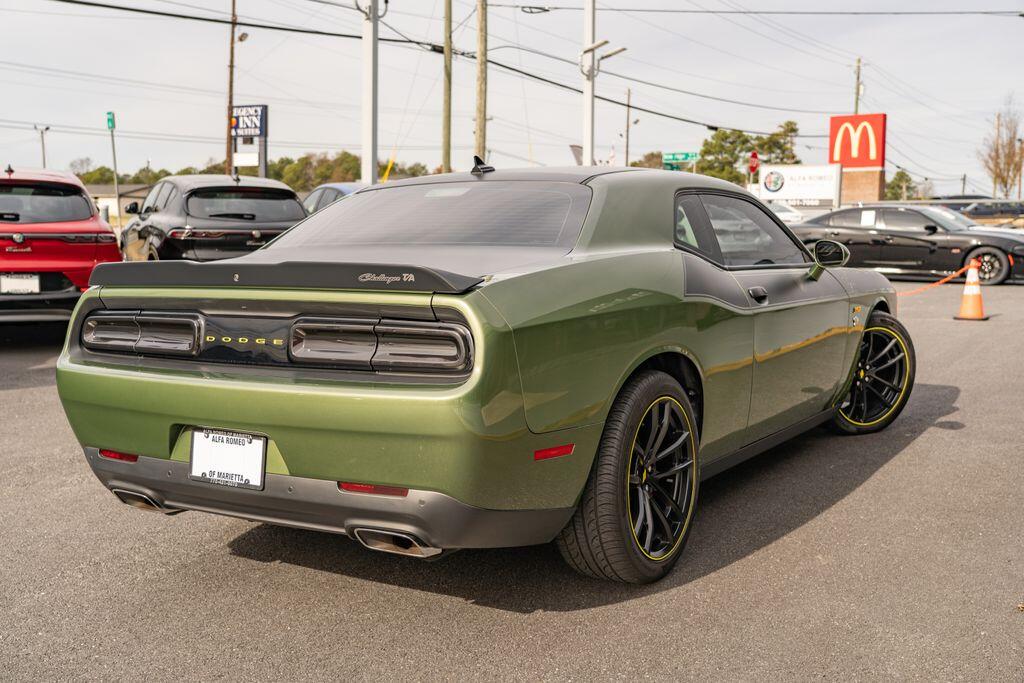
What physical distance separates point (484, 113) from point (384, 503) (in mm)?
23450

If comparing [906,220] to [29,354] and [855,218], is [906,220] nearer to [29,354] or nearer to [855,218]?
[855,218]

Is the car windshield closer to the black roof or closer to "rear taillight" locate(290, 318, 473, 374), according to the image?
the black roof

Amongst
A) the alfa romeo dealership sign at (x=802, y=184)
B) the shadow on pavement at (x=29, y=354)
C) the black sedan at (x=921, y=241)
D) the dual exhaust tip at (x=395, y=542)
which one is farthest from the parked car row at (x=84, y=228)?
the alfa romeo dealership sign at (x=802, y=184)

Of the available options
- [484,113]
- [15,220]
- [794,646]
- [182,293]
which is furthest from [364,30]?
[794,646]

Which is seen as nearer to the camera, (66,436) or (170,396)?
(170,396)

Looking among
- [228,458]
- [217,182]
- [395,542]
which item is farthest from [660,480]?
[217,182]

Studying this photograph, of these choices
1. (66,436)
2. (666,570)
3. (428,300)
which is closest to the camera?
(428,300)

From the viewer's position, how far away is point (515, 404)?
2836 mm

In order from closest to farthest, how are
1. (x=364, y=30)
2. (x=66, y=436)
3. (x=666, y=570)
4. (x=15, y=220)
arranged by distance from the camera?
1. (x=666, y=570)
2. (x=66, y=436)
3. (x=15, y=220)
4. (x=364, y=30)

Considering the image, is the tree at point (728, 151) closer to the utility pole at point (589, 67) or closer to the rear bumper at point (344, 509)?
the utility pole at point (589, 67)

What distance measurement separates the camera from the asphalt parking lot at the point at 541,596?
290cm

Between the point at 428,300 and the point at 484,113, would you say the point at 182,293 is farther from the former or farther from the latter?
the point at 484,113

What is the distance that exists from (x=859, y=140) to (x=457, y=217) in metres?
51.6

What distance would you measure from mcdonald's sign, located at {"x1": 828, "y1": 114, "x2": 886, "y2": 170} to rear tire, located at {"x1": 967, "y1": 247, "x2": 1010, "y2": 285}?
114 feet
